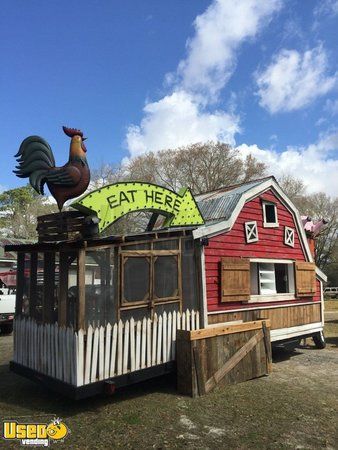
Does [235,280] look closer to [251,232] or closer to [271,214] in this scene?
[251,232]

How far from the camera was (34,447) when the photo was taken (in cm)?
535

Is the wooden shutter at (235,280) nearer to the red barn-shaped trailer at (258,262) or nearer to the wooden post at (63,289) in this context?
the red barn-shaped trailer at (258,262)

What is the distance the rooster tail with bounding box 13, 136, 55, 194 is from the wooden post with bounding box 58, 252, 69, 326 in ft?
4.60

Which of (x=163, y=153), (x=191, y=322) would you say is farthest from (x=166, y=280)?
(x=163, y=153)

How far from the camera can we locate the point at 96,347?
6.79 m

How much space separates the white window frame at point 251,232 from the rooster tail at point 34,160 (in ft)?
17.2

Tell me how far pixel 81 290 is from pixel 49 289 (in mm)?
1103

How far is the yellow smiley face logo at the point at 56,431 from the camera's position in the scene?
18.5ft

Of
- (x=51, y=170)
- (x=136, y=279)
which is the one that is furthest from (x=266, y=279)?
(x=51, y=170)

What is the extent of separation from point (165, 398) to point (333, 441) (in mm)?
2930

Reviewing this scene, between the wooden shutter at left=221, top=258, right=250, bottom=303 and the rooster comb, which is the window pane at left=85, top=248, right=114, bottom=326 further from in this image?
the wooden shutter at left=221, top=258, right=250, bottom=303

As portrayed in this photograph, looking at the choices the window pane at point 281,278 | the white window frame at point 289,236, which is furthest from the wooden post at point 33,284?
the window pane at point 281,278

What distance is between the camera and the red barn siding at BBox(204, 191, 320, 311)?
369 inches

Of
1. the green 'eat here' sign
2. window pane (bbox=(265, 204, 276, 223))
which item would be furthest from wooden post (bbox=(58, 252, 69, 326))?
window pane (bbox=(265, 204, 276, 223))
